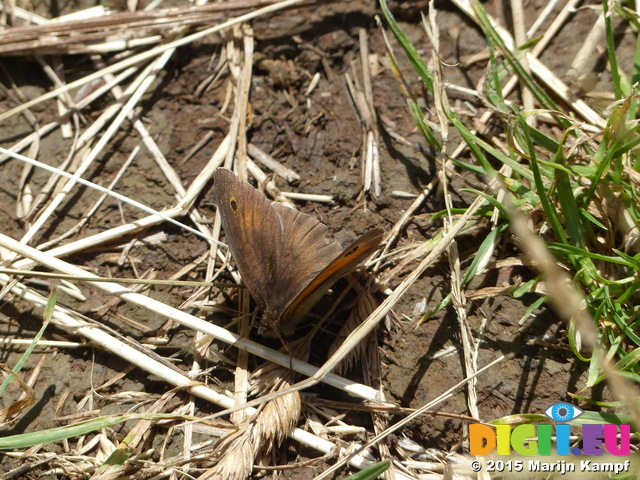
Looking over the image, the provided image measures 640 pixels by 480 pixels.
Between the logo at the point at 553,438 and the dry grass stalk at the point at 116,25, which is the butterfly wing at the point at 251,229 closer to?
the logo at the point at 553,438

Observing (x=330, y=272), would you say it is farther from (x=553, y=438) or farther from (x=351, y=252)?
(x=553, y=438)

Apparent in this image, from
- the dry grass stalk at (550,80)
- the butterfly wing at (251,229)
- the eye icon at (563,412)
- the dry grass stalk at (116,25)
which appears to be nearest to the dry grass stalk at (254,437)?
the butterfly wing at (251,229)

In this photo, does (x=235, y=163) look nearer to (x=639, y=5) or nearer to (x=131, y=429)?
(x=131, y=429)

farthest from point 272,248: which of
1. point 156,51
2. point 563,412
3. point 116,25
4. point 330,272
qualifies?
point 116,25

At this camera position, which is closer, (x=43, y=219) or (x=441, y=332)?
(x=441, y=332)

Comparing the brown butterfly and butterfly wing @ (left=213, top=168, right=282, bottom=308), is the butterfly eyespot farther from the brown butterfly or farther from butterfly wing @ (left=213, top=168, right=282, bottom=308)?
butterfly wing @ (left=213, top=168, right=282, bottom=308)

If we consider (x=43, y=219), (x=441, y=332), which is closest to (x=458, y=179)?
(x=441, y=332)
